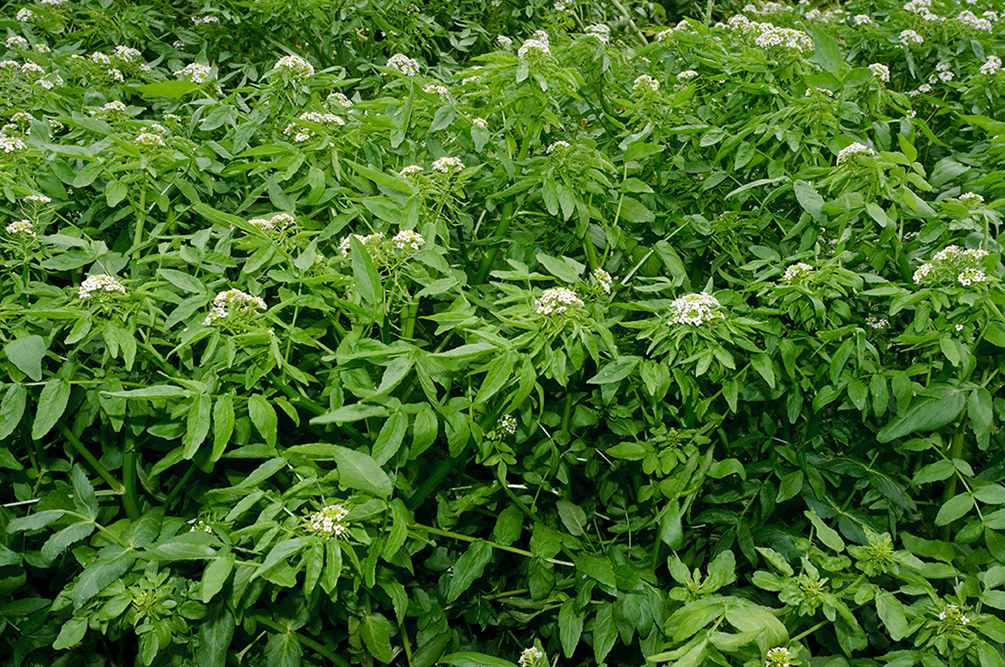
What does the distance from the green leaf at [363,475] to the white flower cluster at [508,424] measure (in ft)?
1.13

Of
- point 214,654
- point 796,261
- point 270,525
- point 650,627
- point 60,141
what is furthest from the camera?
point 60,141

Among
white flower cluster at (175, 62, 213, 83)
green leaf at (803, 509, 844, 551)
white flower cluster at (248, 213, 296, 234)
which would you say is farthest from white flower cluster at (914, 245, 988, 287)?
white flower cluster at (175, 62, 213, 83)

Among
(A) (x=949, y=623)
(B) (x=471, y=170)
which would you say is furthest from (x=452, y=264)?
(A) (x=949, y=623)

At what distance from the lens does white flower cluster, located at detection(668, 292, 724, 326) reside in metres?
1.56

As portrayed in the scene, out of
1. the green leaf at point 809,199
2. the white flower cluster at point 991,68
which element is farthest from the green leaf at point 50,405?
the white flower cluster at point 991,68

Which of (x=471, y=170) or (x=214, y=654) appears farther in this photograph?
(x=471, y=170)

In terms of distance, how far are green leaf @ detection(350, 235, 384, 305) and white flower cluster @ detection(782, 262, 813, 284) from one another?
2.98 ft

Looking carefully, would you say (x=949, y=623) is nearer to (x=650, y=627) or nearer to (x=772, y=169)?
(x=650, y=627)

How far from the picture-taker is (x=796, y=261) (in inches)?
71.7

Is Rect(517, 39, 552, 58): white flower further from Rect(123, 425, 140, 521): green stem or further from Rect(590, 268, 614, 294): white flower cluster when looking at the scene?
Rect(123, 425, 140, 521): green stem

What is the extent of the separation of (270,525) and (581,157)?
1.12 metres

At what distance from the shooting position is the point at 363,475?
1428mm

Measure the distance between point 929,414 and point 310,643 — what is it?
4.86 ft

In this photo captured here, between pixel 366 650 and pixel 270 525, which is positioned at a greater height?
pixel 270 525
